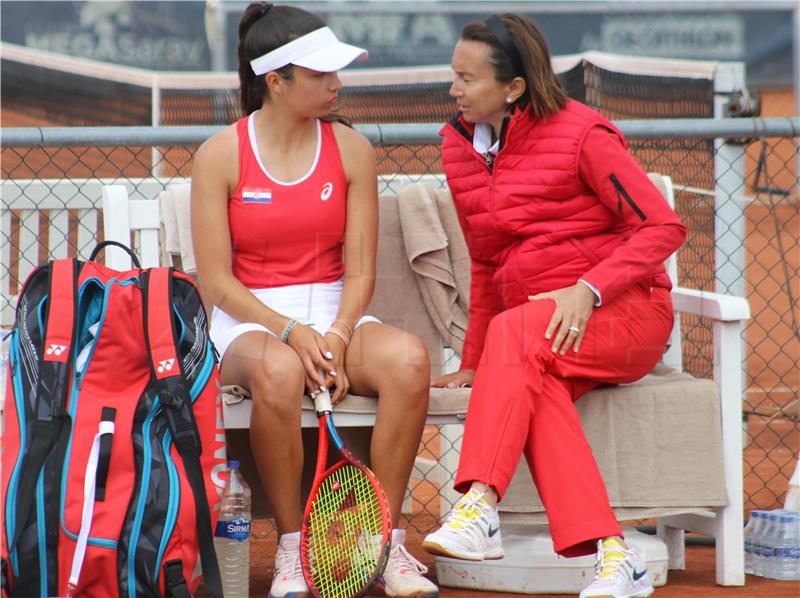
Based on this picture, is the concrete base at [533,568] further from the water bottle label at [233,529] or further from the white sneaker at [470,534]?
the water bottle label at [233,529]

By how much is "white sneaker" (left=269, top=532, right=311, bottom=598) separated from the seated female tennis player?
13mm

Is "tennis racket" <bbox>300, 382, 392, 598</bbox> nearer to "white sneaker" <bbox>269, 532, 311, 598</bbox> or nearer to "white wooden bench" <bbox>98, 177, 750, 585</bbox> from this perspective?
"white sneaker" <bbox>269, 532, 311, 598</bbox>

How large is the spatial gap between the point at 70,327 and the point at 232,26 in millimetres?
16223

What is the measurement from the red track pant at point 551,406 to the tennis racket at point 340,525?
0.84ft

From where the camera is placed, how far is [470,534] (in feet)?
10.9

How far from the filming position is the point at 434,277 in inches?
168

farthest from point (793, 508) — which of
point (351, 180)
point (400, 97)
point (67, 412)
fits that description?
point (400, 97)

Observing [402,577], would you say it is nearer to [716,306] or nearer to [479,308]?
[479,308]

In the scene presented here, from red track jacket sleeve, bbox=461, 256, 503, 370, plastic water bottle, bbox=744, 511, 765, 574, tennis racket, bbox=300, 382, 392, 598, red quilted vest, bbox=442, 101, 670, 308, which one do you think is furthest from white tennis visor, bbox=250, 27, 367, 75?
plastic water bottle, bbox=744, 511, 765, 574

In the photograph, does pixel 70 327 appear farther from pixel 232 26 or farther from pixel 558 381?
pixel 232 26

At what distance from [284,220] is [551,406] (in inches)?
36.9

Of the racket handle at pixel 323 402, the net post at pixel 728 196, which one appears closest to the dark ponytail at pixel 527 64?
the racket handle at pixel 323 402

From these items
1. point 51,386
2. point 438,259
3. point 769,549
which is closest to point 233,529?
point 51,386

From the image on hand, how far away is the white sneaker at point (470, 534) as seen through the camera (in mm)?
3273
